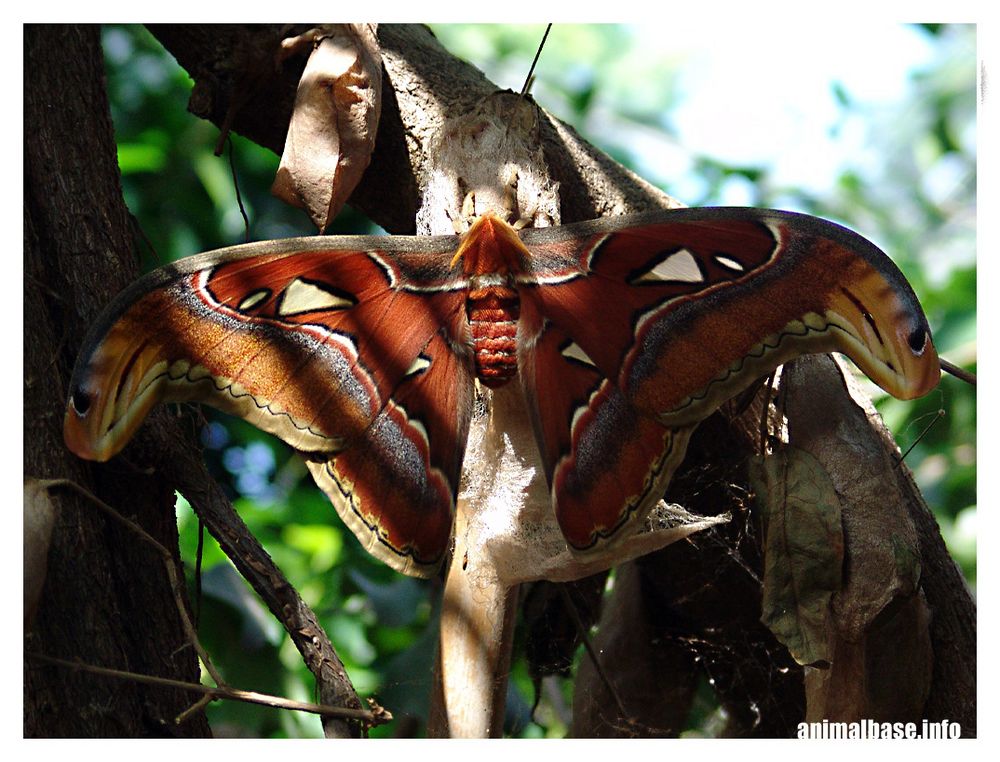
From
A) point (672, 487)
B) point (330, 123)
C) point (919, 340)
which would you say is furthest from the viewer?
Result: point (672, 487)

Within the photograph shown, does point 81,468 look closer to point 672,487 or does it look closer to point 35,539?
point 35,539

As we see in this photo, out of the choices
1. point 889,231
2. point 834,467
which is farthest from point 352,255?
Result: point 889,231

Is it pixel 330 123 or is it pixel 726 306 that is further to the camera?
pixel 330 123

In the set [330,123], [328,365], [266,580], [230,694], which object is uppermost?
[330,123]

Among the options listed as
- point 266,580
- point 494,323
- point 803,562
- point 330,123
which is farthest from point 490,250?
point 803,562

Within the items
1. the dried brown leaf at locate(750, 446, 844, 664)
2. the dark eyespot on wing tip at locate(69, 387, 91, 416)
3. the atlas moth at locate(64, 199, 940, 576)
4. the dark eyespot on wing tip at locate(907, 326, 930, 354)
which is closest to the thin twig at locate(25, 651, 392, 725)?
the atlas moth at locate(64, 199, 940, 576)

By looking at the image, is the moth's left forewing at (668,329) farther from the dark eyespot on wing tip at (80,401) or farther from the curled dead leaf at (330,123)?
the dark eyespot on wing tip at (80,401)

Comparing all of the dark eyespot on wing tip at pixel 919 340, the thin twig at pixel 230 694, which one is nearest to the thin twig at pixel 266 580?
the thin twig at pixel 230 694

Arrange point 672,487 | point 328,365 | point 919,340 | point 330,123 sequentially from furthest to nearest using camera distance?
point 672,487, point 330,123, point 328,365, point 919,340
